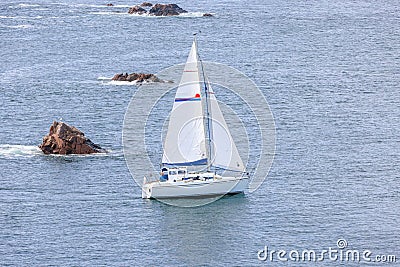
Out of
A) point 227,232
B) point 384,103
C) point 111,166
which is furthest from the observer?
point 384,103

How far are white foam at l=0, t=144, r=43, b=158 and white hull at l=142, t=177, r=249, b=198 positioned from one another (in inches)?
854

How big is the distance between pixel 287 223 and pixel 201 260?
12.0m

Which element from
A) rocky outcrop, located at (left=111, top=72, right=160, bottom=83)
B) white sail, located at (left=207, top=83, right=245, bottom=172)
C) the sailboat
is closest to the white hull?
the sailboat

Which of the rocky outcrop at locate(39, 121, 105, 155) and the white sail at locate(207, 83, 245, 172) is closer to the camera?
the white sail at locate(207, 83, 245, 172)

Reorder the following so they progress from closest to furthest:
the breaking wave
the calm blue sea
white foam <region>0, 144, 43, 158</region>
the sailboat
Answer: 1. the calm blue sea
2. the sailboat
3. the breaking wave
4. white foam <region>0, 144, 43, 158</region>

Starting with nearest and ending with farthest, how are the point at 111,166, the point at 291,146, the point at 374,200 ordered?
the point at 374,200, the point at 111,166, the point at 291,146

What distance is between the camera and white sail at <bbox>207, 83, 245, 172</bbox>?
374 ft

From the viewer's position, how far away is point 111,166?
405 ft

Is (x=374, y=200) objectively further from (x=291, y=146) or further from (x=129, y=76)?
(x=129, y=76)

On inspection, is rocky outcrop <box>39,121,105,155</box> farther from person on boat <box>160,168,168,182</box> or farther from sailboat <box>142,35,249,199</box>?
person on boat <box>160,168,168,182</box>

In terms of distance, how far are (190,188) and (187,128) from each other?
6.65 meters

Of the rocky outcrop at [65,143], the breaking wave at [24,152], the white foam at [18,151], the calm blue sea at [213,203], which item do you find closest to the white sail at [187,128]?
the calm blue sea at [213,203]

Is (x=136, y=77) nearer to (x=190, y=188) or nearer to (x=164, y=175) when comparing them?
(x=164, y=175)

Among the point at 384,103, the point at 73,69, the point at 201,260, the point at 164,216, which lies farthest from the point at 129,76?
the point at 201,260
